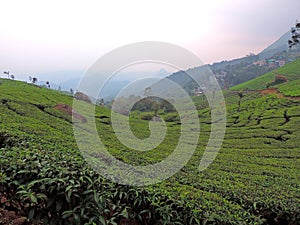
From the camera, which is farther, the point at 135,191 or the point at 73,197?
the point at 135,191

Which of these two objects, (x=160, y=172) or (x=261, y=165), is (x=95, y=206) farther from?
(x=261, y=165)

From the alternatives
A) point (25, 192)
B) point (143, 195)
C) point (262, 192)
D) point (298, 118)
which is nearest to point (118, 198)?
point (143, 195)

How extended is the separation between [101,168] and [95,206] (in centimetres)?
88

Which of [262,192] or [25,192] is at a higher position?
[25,192]

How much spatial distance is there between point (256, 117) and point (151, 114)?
9400mm

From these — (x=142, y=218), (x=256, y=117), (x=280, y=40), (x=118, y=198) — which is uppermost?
(x=280, y=40)

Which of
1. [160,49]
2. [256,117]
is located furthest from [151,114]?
[160,49]

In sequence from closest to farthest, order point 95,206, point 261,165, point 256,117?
point 95,206, point 261,165, point 256,117

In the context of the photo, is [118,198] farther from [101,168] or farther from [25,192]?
[25,192]

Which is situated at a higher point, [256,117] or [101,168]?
[256,117]

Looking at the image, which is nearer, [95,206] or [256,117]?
[95,206]

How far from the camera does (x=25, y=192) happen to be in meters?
2.53

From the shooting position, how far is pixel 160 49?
4.75 metres

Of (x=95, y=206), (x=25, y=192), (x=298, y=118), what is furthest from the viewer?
(x=298, y=118)
